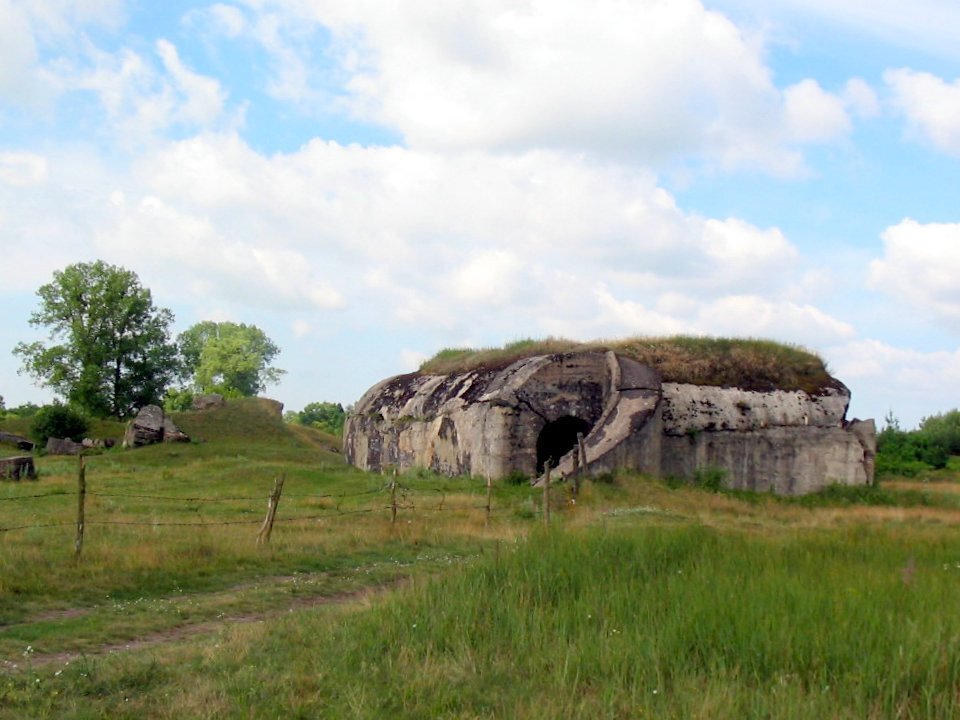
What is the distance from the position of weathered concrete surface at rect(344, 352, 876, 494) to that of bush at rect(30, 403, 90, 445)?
924 inches

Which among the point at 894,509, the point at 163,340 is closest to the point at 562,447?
the point at 894,509

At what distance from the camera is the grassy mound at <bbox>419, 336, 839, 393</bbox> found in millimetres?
25281

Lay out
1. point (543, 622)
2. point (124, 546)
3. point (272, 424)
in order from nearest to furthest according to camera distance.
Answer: point (543, 622), point (124, 546), point (272, 424)

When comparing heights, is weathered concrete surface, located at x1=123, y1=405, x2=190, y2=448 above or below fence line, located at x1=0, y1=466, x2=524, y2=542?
above

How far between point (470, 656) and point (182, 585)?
554cm

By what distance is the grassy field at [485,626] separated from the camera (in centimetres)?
579

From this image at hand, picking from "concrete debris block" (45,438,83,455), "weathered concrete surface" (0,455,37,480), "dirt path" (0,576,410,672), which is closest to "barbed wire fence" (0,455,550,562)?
"dirt path" (0,576,410,672)

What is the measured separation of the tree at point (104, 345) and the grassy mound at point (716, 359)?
30130 millimetres

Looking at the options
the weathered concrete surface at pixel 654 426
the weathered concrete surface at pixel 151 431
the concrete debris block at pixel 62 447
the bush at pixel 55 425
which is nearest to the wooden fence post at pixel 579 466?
the weathered concrete surface at pixel 654 426

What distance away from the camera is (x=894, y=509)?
21094 mm

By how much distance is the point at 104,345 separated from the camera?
5131cm

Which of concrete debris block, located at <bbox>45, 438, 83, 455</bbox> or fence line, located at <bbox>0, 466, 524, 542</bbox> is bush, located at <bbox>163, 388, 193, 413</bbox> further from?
fence line, located at <bbox>0, 466, 524, 542</bbox>

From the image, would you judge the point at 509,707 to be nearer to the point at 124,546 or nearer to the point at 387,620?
the point at 387,620

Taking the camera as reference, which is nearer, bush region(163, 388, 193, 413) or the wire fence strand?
the wire fence strand
